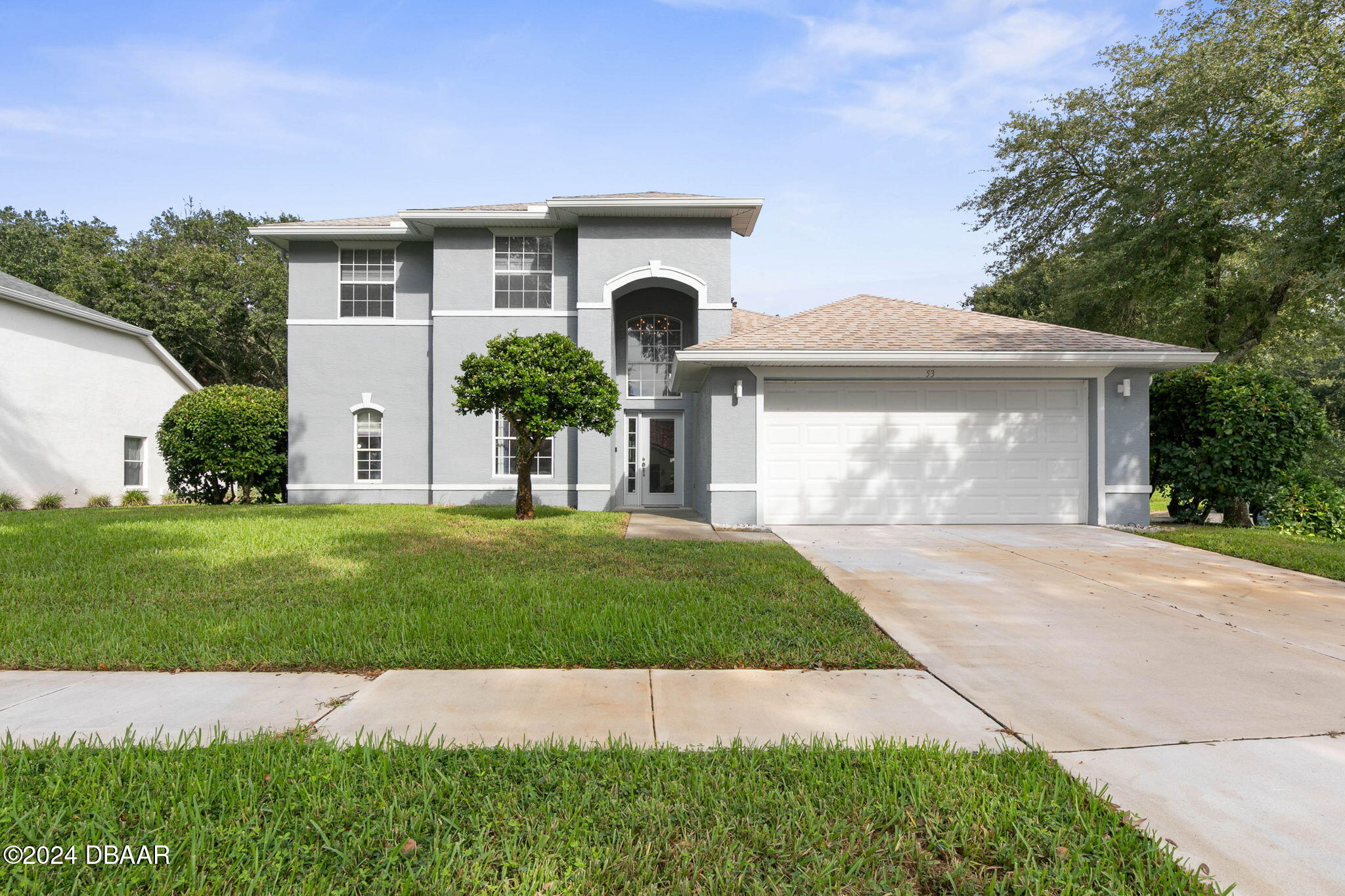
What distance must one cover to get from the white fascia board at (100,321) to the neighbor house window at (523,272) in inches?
422

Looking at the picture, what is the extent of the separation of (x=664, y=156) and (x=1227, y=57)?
12834mm

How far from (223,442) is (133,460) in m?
5.89

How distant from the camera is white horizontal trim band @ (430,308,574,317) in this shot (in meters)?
14.5

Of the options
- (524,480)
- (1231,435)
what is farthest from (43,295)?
(1231,435)

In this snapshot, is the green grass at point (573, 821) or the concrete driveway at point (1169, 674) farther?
the concrete driveway at point (1169, 674)

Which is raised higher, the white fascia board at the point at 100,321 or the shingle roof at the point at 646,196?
the shingle roof at the point at 646,196

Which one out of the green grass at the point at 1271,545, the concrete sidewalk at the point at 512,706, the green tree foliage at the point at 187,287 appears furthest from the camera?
the green tree foliage at the point at 187,287

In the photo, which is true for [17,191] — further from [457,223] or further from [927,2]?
[927,2]

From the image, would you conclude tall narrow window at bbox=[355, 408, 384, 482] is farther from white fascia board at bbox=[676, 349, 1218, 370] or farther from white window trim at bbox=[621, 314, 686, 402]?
white fascia board at bbox=[676, 349, 1218, 370]

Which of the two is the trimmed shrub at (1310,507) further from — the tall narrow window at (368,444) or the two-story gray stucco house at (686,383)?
the tall narrow window at (368,444)

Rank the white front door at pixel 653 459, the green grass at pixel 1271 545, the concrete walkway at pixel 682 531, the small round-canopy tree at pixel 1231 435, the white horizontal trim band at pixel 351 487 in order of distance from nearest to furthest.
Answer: the green grass at pixel 1271 545, the concrete walkway at pixel 682 531, the small round-canopy tree at pixel 1231 435, the white horizontal trim band at pixel 351 487, the white front door at pixel 653 459

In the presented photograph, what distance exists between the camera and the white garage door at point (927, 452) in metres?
10.8

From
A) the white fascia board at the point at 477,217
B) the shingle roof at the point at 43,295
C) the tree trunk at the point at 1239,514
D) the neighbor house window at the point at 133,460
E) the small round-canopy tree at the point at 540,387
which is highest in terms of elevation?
the white fascia board at the point at 477,217

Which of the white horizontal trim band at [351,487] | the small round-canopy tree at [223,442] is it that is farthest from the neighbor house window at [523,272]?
the small round-canopy tree at [223,442]
